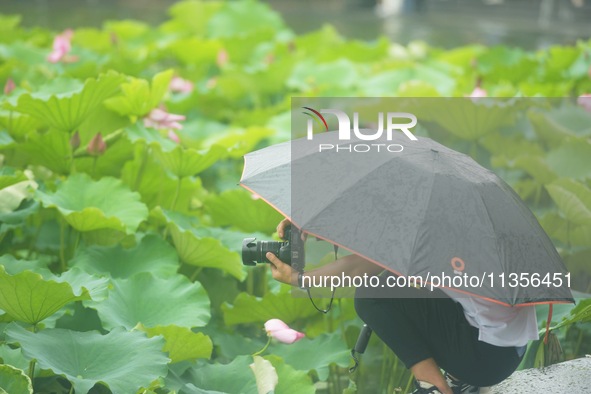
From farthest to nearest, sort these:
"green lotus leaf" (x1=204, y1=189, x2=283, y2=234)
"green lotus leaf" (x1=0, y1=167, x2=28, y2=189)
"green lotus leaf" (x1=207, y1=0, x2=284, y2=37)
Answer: "green lotus leaf" (x1=207, y1=0, x2=284, y2=37) → "green lotus leaf" (x1=204, y1=189, x2=283, y2=234) → "green lotus leaf" (x1=0, y1=167, x2=28, y2=189)

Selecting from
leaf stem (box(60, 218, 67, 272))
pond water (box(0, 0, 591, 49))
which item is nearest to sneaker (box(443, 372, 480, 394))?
leaf stem (box(60, 218, 67, 272))

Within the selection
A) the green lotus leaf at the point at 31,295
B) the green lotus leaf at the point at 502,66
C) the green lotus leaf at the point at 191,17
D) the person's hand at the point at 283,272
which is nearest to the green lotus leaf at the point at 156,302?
the green lotus leaf at the point at 31,295

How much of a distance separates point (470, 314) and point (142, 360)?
559mm

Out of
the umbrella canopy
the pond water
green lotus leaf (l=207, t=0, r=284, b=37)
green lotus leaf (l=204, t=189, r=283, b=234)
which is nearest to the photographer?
the umbrella canopy

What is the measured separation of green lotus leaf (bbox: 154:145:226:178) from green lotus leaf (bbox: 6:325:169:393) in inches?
23.7

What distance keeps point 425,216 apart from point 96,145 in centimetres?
104

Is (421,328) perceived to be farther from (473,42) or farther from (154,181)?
(473,42)

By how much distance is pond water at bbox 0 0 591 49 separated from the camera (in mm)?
7664

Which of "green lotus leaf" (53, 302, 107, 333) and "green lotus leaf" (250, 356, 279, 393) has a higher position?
"green lotus leaf" (250, 356, 279, 393)

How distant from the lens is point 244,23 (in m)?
5.21

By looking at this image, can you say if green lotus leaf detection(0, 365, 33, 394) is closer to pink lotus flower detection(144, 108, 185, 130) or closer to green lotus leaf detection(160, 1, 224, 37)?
pink lotus flower detection(144, 108, 185, 130)

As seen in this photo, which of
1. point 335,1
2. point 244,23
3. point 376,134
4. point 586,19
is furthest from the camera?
point 335,1

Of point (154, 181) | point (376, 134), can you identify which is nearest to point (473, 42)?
point (154, 181)

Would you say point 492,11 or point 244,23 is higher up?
point 244,23
